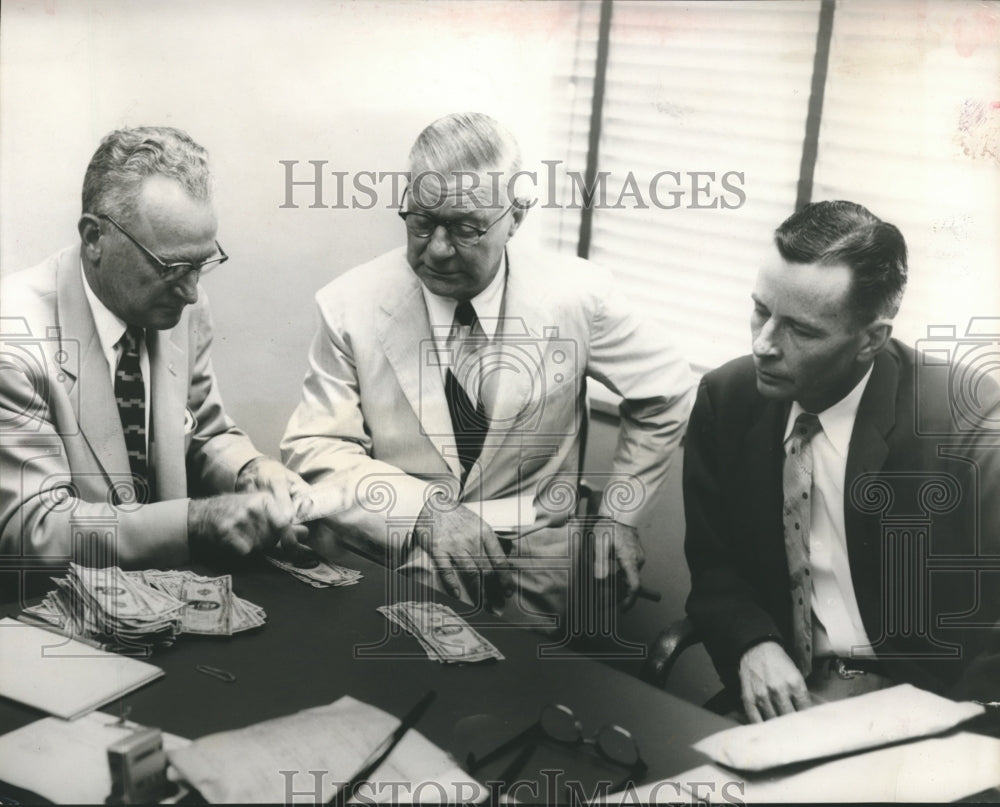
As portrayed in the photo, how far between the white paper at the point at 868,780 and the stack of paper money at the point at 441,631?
17.8 inches

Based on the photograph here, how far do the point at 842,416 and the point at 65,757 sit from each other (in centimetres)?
181

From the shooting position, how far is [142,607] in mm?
2332

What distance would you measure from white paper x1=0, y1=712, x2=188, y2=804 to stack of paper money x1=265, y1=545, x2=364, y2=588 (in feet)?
1.66

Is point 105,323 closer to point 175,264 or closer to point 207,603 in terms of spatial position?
point 175,264

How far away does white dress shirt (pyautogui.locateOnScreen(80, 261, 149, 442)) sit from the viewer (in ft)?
7.88

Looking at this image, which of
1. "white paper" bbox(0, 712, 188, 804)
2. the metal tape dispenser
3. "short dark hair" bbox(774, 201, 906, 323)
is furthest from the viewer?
"short dark hair" bbox(774, 201, 906, 323)

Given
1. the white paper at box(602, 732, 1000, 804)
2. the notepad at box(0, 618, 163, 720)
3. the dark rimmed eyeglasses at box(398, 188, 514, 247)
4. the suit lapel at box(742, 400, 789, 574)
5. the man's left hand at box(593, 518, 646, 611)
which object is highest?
the dark rimmed eyeglasses at box(398, 188, 514, 247)

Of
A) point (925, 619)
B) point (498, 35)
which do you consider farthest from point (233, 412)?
point (925, 619)

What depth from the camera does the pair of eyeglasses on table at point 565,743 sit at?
81.1 inches

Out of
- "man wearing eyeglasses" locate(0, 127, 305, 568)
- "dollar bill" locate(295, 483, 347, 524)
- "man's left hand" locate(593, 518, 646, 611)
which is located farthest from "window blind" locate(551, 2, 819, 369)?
"man wearing eyeglasses" locate(0, 127, 305, 568)

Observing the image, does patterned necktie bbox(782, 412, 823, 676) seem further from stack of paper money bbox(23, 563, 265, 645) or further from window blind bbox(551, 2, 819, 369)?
stack of paper money bbox(23, 563, 265, 645)

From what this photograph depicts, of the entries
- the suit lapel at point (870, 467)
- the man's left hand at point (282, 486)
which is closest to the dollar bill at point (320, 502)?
the man's left hand at point (282, 486)

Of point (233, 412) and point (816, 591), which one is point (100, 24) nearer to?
point (233, 412)

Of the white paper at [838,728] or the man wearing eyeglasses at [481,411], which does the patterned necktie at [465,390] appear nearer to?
the man wearing eyeglasses at [481,411]
